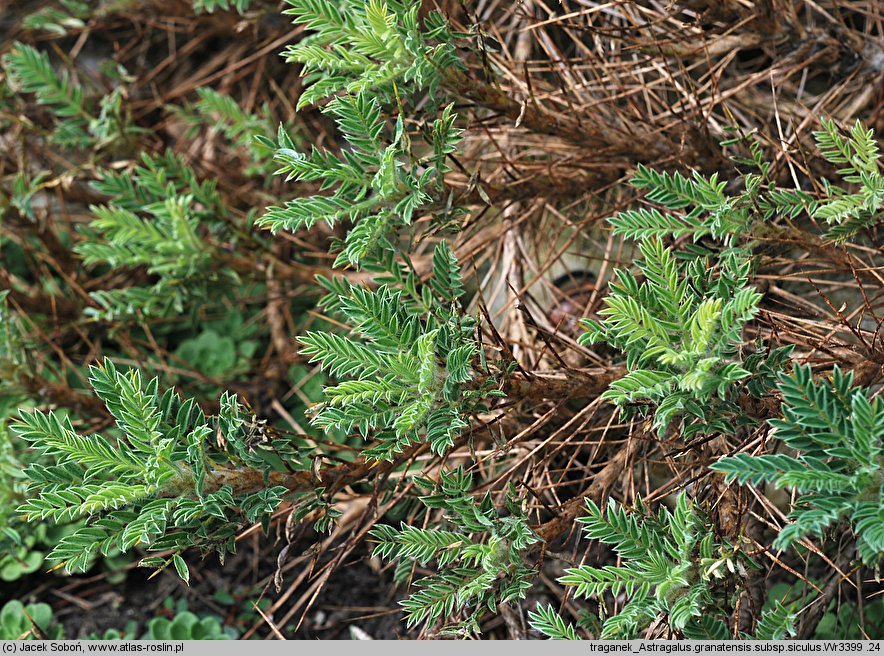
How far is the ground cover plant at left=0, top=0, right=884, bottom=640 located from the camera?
4.50 ft

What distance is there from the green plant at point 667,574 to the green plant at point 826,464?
0.54ft

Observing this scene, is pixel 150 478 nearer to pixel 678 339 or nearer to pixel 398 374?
pixel 398 374

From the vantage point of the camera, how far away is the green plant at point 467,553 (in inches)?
56.0

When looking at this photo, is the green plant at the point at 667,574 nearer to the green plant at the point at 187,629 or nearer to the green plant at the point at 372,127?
the green plant at the point at 372,127

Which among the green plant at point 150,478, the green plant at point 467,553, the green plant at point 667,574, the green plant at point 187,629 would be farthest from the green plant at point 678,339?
the green plant at point 187,629

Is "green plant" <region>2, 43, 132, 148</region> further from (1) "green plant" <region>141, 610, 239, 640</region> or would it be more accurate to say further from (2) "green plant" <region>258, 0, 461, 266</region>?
(1) "green plant" <region>141, 610, 239, 640</region>

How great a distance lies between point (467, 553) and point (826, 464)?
0.60 m

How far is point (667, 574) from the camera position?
53.3 inches

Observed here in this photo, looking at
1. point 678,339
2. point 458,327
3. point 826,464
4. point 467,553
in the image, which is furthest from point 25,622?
point 826,464

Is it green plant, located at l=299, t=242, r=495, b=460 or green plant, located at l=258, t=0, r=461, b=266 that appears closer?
green plant, located at l=299, t=242, r=495, b=460

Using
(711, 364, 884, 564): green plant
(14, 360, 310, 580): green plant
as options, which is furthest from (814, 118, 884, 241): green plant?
(14, 360, 310, 580): green plant

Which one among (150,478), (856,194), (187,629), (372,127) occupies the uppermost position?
(372,127)
